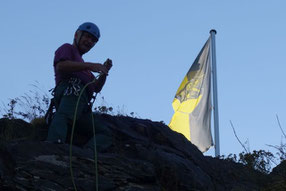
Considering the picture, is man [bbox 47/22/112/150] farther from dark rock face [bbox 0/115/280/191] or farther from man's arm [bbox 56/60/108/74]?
dark rock face [bbox 0/115/280/191]

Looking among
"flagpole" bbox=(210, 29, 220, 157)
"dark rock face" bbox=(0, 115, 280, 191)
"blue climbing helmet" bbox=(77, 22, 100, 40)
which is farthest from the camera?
"flagpole" bbox=(210, 29, 220, 157)

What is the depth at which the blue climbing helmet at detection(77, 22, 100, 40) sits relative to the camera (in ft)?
22.2

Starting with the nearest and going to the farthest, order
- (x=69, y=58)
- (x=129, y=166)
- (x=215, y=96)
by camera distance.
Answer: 1. (x=129, y=166)
2. (x=69, y=58)
3. (x=215, y=96)

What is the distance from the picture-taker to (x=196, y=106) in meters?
12.4

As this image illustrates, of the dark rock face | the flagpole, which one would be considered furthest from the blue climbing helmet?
the flagpole

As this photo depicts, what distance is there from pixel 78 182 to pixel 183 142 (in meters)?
3.00

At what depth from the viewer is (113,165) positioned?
5.92 metres

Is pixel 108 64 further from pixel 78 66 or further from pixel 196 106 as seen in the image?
pixel 196 106

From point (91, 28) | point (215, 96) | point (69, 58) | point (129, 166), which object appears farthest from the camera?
point (215, 96)

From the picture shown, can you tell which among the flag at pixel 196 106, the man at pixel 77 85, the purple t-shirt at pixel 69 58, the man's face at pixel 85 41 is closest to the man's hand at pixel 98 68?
the man at pixel 77 85

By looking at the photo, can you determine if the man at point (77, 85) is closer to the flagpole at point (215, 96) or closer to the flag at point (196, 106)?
the flagpole at point (215, 96)

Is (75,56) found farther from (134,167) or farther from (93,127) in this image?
(134,167)

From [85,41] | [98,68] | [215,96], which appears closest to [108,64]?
[98,68]

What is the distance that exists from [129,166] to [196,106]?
21.6 ft
